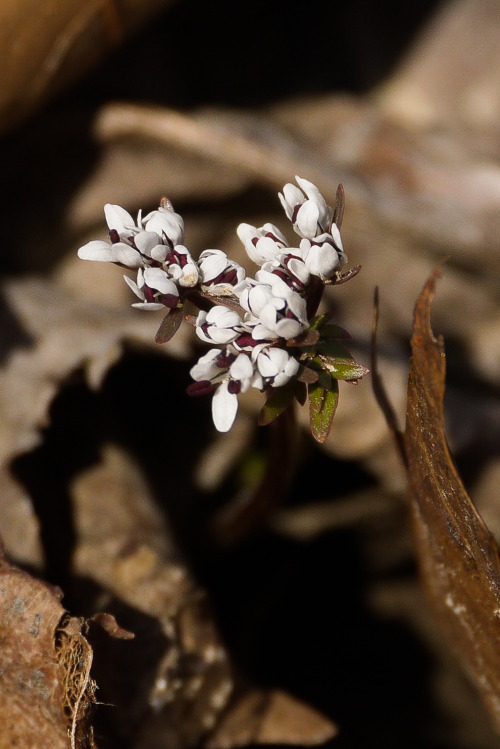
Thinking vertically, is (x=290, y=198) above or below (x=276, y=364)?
above

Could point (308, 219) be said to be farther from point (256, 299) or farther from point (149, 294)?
point (149, 294)

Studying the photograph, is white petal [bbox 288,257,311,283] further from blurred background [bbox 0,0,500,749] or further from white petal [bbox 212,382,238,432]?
blurred background [bbox 0,0,500,749]

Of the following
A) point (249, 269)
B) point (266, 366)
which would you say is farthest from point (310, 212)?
point (249, 269)

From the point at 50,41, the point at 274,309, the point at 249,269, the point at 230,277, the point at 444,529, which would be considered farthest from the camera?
the point at 249,269

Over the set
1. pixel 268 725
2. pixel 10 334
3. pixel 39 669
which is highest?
pixel 10 334

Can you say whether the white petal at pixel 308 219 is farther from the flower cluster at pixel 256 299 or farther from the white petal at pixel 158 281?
the white petal at pixel 158 281

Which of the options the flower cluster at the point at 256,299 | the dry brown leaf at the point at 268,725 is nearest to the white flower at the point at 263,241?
the flower cluster at the point at 256,299

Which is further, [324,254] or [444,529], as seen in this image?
[444,529]
